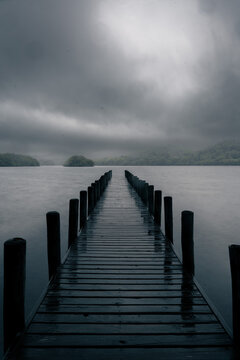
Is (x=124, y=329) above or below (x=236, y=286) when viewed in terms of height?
below

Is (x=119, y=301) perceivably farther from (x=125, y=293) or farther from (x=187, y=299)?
(x=187, y=299)

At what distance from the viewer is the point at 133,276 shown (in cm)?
452

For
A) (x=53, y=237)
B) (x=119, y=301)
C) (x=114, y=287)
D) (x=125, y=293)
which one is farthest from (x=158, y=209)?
(x=119, y=301)

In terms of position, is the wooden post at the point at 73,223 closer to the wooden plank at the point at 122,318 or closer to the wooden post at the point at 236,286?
the wooden plank at the point at 122,318

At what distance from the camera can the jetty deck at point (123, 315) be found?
2.70 meters

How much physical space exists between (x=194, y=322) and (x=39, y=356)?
6.11 feet

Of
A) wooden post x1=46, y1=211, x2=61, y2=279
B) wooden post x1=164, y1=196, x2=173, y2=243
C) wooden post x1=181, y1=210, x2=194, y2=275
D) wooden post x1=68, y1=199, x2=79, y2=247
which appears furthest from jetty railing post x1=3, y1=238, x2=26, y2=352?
wooden post x1=164, y1=196, x2=173, y2=243

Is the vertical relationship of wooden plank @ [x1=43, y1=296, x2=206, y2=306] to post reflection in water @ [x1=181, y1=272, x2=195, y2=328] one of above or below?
above

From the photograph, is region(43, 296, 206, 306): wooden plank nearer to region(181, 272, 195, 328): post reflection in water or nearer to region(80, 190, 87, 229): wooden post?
region(181, 272, 195, 328): post reflection in water

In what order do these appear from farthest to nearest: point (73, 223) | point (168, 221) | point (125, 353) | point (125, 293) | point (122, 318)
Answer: point (168, 221) → point (73, 223) → point (125, 293) → point (122, 318) → point (125, 353)

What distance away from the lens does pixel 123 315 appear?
3.34 meters

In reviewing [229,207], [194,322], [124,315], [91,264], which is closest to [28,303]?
[91,264]

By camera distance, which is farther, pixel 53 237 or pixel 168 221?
pixel 168 221

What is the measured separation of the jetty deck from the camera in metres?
2.70
